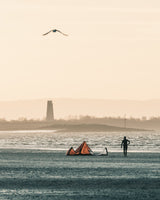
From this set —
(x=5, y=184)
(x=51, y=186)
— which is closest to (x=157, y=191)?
(x=51, y=186)

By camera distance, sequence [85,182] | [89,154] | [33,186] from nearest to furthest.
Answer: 1. [33,186]
2. [85,182]
3. [89,154]

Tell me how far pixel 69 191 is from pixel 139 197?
4492mm

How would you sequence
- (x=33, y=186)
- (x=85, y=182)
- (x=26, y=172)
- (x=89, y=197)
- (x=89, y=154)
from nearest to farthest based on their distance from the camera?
(x=89, y=197) < (x=33, y=186) < (x=85, y=182) < (x=26, y=172) < (x=89, y=154)

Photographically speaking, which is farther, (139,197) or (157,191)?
(157,191)

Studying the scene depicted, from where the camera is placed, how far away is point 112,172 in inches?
2072

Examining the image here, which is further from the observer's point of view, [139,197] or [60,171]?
[60,171]

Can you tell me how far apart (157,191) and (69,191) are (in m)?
4.57

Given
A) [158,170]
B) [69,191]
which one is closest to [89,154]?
[158,170]

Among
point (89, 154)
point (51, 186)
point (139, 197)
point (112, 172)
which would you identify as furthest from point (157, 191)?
point (89, 154)

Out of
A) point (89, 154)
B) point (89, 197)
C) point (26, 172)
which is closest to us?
point (89, 197)

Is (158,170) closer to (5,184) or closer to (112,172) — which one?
(112,172)

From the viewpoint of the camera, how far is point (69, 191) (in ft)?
122

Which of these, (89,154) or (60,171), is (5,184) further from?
(89,154)

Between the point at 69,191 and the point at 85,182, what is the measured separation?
→ 576 cm
